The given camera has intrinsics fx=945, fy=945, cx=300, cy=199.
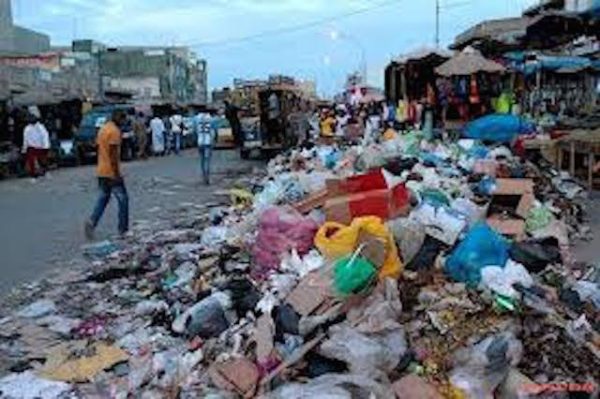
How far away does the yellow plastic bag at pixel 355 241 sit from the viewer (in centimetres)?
720

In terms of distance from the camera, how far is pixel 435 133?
2180 centimetres

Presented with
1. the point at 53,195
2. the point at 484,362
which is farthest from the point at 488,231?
the point at 53,195

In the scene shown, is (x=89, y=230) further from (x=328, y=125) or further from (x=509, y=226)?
(x=328, y=125)

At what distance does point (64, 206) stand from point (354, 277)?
38.8ft

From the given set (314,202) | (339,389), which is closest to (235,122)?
(314,202)

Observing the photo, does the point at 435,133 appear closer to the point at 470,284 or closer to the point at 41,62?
the point at 470,284

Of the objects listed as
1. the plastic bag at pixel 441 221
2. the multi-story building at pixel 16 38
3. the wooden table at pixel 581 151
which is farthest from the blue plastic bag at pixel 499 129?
the multi-story building at pixel 16 38

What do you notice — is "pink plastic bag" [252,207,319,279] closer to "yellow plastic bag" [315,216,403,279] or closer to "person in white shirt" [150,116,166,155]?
"yellow plastic bag" [315,216,403,279]

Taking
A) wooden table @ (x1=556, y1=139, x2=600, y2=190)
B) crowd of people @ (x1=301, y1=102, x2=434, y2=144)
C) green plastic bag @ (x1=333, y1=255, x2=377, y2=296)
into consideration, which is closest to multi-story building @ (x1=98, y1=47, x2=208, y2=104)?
crowd of people @ (x1=301, y1=102, x2=434, y2=144)

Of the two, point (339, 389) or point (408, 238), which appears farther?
point (408, 238)

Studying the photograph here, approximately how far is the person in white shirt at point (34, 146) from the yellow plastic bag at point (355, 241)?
18119mm

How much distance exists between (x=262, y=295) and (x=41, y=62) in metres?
30.4

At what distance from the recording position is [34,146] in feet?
82.2

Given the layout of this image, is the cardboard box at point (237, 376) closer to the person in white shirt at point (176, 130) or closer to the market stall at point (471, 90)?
the market stall at point (471, 90)
